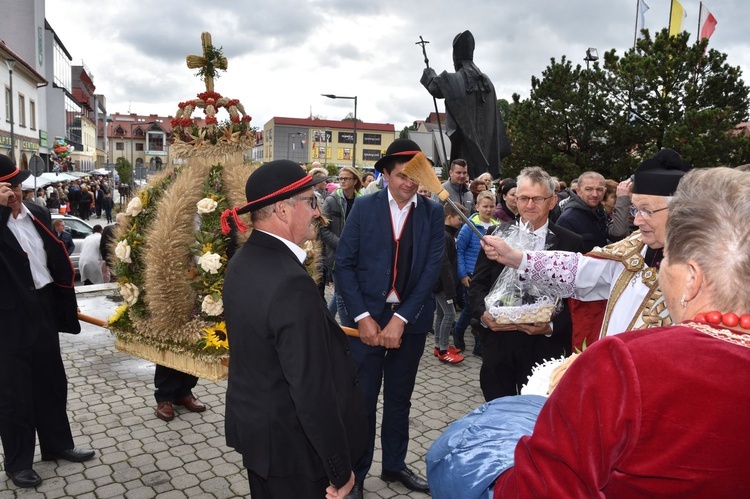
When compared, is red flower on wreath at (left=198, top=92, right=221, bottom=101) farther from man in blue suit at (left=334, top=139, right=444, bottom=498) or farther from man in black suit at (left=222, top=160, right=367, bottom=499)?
man in black suit at (left=222, top=160, right=367, bottom=499)

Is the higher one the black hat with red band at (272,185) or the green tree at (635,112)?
the green tree at (635,112)

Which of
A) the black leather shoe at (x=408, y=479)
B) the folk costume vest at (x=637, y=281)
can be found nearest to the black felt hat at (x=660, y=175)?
the folk costume vest at (x=637, y=281)

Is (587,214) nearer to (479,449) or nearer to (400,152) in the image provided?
(400,152)

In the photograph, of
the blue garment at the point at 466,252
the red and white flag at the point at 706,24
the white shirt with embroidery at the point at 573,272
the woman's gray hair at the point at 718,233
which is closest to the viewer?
the woman's gray hair at the point at 718,233

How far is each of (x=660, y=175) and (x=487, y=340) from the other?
1.58 metres

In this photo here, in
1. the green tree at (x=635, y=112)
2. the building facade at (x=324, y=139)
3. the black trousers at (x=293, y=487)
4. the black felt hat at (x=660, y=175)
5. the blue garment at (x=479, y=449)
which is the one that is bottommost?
the black trousers at (x=293, y=487)

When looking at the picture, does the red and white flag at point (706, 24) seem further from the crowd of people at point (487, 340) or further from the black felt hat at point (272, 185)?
the black felt hat at point (272, 185)

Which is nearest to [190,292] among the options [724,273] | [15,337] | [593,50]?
[15,337]

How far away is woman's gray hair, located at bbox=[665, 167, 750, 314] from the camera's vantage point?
1.25 meters

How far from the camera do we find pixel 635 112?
18.1 metres

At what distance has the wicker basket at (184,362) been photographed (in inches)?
151

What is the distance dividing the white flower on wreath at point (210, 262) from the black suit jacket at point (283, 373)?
1352mm

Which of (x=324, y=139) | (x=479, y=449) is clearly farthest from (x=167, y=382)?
(x=324, y=139)

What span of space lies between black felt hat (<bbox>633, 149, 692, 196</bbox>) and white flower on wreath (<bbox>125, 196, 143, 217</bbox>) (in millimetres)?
3312
